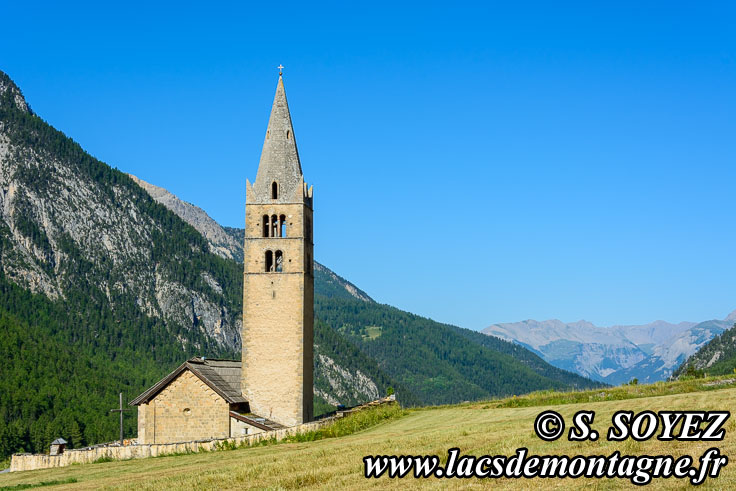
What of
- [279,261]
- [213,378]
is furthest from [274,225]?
[213,378]

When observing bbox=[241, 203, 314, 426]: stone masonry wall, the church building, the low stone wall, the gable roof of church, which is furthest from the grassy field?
the gable roof of church

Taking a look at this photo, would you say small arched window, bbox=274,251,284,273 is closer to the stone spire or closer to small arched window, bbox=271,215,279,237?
small arched window, bbox=271,215,279,237

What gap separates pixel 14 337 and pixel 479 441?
162317 millimetres

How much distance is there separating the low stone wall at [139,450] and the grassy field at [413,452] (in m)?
1.67

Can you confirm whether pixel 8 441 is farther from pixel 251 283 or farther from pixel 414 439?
pixel 414 439

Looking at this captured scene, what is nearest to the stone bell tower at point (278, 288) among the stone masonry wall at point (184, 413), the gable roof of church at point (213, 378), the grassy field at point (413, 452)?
the gable roof of church at point (213, 378)

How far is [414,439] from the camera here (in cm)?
3603

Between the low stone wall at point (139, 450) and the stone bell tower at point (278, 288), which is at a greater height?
the stone bell tower at point (278, 288)

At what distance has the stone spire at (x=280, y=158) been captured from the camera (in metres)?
64.3

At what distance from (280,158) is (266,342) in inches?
506

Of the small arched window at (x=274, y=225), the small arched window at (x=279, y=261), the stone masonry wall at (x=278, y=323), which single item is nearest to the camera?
the stone masonry wall at (x=278, y=323)

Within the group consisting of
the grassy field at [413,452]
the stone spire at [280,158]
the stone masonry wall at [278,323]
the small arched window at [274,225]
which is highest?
the stone spire at [280,158]

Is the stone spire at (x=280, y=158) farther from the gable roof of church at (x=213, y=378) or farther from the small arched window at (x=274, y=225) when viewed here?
the gable roof of church at (x=213, y=378)

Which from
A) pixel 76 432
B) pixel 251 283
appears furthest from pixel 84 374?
pixel 251 283
